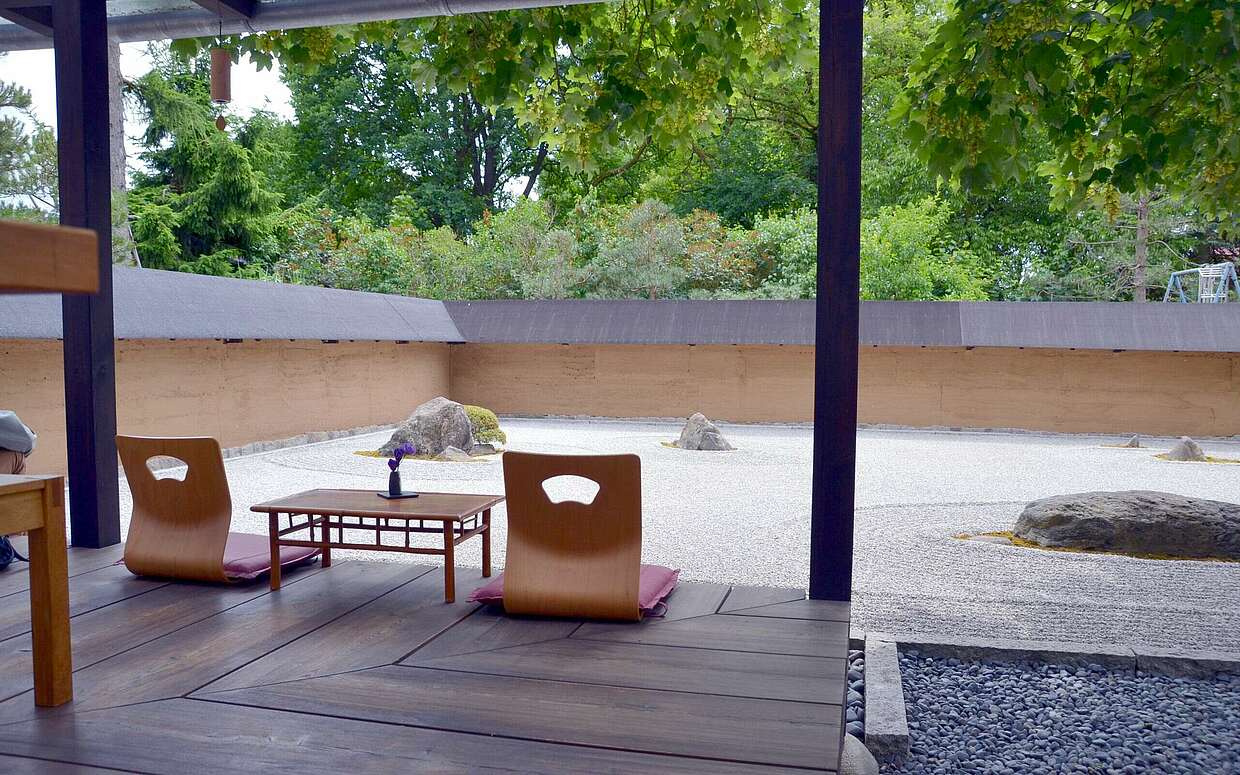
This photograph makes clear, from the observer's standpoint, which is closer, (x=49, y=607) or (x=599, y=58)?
(x=49, y=607)

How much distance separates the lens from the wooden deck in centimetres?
216

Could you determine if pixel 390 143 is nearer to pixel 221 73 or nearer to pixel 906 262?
pixel 906 262

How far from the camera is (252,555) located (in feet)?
12.6

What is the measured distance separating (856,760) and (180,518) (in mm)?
2657

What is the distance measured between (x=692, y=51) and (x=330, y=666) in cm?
367

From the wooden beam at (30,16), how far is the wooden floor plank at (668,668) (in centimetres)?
386

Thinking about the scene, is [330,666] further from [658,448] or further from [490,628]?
[658,448]

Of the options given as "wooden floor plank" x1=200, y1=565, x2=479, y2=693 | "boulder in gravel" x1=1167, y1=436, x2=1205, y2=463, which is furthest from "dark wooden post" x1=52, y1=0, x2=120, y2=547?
"boulder in gravel" x1=1167, y1=436, x2=1205, y2=463

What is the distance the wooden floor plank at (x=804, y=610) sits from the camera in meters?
3.26

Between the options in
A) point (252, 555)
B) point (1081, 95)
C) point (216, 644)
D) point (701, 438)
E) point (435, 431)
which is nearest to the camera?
point (216, 644)

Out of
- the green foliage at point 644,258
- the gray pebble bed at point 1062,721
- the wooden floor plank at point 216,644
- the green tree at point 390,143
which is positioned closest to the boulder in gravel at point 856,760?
the gray pebble bed at point 1062,721

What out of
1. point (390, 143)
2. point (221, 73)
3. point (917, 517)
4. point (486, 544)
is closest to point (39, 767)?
point (486, 544)

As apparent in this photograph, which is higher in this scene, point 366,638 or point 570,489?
point 366,638

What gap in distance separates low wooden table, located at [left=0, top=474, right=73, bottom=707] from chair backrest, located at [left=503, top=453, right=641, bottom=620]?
133 centimetres
